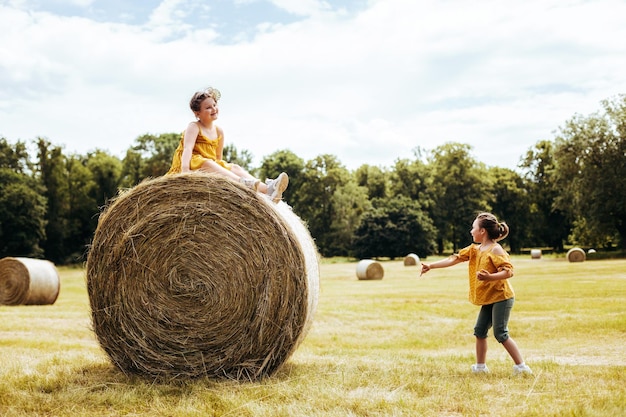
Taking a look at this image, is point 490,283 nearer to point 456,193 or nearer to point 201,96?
point 201,96

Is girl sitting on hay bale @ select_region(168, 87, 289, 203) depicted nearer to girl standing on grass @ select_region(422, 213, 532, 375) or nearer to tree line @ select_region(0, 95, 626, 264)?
girl standing on grass @ select_region(422, 213, 532, 375)

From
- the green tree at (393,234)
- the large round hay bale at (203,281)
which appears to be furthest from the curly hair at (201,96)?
the green tree at (393,234)

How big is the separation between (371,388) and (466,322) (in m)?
6.41

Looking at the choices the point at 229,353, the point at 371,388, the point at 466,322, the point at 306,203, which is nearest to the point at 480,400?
the point at 371,388

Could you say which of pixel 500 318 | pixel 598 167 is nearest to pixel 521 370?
pixel 500 318

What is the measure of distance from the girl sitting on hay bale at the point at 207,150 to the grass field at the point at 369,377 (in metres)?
1.84

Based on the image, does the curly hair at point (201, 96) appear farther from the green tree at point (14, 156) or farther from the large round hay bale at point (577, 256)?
the green tree at point (14, 156)

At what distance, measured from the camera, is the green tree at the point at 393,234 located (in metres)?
53.8

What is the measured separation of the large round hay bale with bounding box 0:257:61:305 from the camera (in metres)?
14.7

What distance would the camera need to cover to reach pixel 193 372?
5957 mm

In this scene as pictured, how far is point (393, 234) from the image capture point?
53938 mm

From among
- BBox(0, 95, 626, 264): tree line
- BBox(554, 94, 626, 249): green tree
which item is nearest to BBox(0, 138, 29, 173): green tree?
BBox(0, 95, 626, 264): tree line

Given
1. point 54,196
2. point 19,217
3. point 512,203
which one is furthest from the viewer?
point 512,203

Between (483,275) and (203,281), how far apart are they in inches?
103
